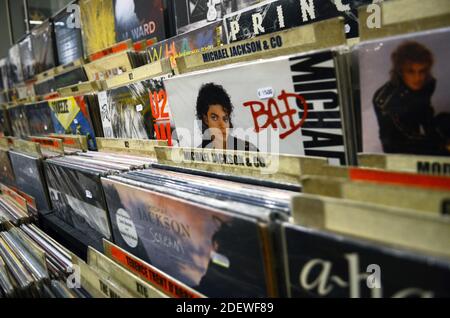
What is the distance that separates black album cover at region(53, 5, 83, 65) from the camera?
104 inches

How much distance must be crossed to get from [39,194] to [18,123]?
5.22 ft

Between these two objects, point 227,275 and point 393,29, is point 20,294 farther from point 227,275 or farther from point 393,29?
point 393,29

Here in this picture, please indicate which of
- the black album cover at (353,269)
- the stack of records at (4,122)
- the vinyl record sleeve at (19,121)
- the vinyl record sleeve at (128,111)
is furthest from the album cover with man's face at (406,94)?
the stack of records at (4,122)

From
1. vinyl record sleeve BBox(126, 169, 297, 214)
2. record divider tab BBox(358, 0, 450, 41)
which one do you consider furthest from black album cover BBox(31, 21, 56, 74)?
record divider tab BBox(358, 0, 450, 41)

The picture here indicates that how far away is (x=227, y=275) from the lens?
0.66 metres

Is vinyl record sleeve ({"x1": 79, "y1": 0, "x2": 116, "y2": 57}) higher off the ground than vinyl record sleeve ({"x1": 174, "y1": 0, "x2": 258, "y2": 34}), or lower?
higher

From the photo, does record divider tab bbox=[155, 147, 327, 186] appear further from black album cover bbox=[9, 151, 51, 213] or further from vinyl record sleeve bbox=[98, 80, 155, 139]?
black album cover bbox=[9, 151, 51, 213]

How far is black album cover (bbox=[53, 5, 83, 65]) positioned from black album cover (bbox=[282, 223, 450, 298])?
106 inches

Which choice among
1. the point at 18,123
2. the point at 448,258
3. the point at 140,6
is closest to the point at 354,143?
the point at 448,258

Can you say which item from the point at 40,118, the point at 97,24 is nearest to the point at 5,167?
the point at 40,118

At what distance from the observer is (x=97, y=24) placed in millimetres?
2338

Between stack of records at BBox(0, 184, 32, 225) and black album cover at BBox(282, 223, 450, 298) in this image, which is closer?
black album cover at BBox(282, 223, 450, 298)

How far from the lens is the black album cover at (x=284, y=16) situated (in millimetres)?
907

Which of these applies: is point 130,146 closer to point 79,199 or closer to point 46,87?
point 79,199
